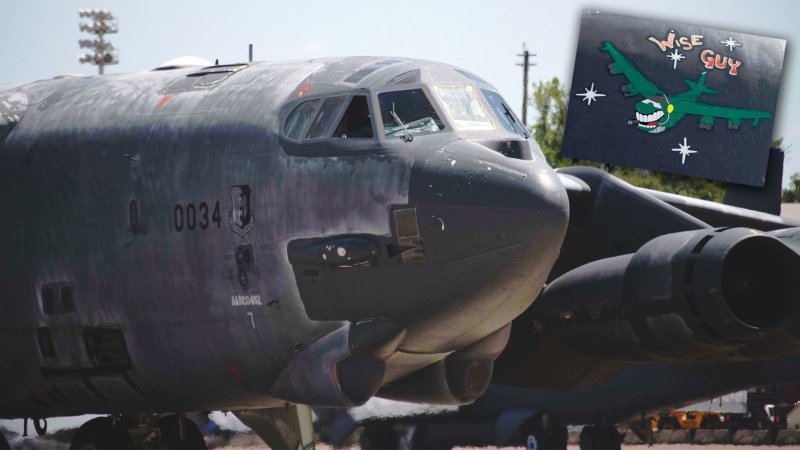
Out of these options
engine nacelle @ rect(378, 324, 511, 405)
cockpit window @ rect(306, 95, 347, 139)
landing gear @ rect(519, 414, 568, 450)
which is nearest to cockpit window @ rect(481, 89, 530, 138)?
cockpit window @ rect(306, 95, 347, 139)

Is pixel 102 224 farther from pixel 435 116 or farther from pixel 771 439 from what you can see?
pixel 771 439

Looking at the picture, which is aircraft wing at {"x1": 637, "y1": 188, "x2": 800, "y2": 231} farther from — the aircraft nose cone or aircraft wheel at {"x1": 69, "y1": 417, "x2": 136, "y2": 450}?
aircraft wheel at {"x1": 69, "y1": 417, "x2": 136, "y2": 450}

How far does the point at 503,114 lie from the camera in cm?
1389

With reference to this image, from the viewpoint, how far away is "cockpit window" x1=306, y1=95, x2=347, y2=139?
13.2 metres

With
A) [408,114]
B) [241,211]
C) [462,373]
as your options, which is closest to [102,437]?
[241,211]

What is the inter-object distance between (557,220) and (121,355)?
4594 mm

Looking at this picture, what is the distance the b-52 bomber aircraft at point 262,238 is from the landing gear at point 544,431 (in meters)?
10.7

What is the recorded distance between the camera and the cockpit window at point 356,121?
43.1 ft

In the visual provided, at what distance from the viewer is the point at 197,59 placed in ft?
53.8

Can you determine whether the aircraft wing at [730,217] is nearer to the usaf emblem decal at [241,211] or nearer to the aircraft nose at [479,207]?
the aircraft nose at [479,207]

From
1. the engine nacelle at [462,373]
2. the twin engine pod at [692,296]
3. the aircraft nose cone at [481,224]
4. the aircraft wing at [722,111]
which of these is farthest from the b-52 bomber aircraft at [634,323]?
the aircraft wing at [722,111]

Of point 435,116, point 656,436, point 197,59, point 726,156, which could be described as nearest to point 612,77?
point 726,156

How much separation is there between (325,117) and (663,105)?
22.3 m

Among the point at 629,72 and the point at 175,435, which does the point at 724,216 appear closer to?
the point at 175,435
